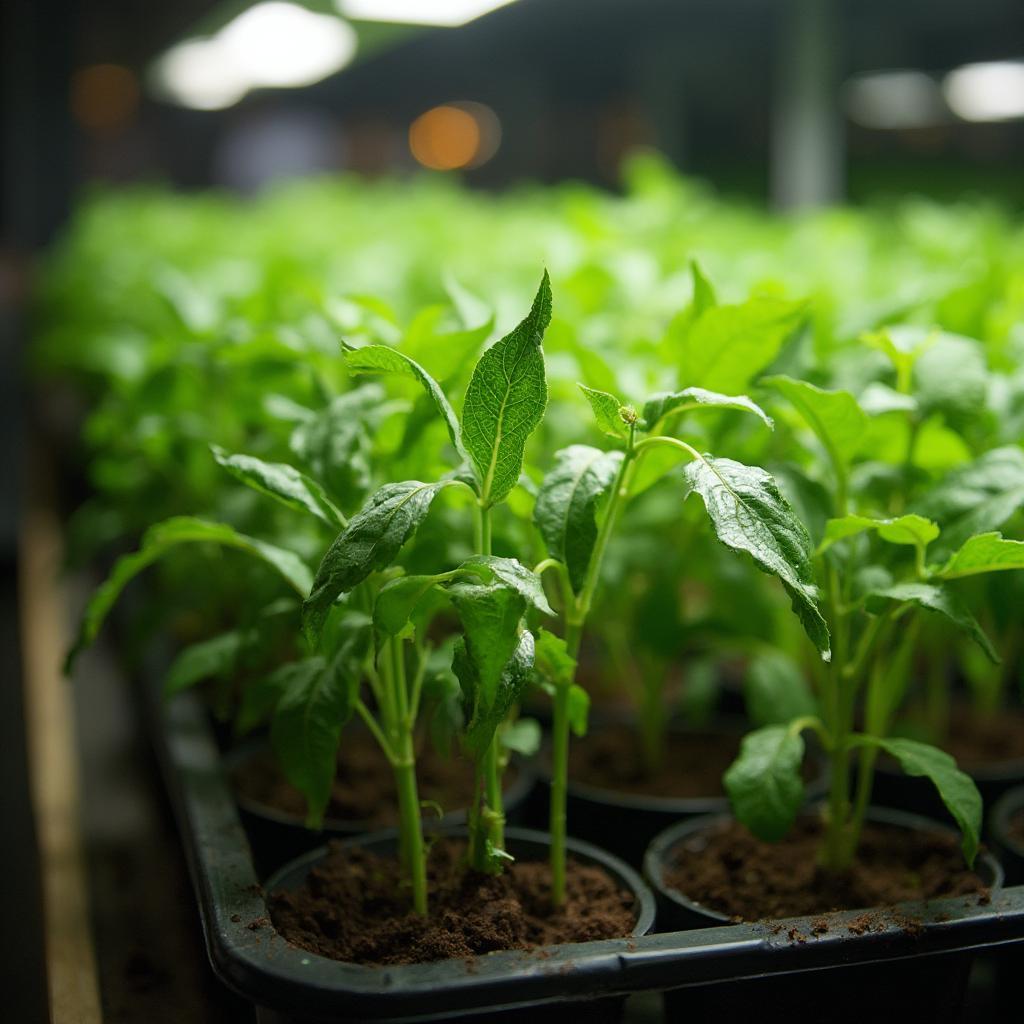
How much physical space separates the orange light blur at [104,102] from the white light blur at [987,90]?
771 cm

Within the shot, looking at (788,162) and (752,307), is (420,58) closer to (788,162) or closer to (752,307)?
(788,162)

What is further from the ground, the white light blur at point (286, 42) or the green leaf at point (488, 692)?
the white light blur at point (286, 42)

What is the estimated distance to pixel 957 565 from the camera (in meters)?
0.93

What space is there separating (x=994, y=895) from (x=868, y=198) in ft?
23.1

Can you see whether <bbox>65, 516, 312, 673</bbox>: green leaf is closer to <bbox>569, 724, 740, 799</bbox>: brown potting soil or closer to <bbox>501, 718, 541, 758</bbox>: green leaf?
<bbox>501, 718, 541, 758</bbox>: green leaf

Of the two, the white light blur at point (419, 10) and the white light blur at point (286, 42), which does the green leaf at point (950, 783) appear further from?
the white light blur at point (286, 42)

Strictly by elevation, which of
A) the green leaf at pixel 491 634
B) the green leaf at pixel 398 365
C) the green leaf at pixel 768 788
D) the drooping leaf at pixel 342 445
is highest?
the green leaf at pixel 398 365

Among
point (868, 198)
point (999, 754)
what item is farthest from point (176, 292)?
point (868, 198)

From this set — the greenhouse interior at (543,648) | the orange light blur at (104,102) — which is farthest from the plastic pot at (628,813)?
the orange light blur at (104,102)

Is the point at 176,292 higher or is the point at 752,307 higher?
the point at 176,292

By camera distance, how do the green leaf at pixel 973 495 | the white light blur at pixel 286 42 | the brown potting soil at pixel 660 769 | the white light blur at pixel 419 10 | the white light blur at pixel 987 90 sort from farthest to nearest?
1. the white light blur at pixel 987 90
2. the white light blur at pixel 286 42
3. the white light blur at pixel 419 10
4. the brown potting soil at pixel 660 769
5. the green leaf at pixel 973 495

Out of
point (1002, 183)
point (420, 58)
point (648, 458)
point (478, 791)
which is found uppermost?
point (420, 58)

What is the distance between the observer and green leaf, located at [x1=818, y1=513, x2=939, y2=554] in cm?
92

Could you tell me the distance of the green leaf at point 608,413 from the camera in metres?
0.86
